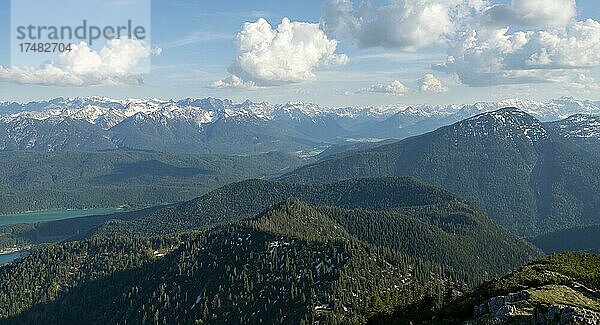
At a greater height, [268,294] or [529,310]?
[529,310]

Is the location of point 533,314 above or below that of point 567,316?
below

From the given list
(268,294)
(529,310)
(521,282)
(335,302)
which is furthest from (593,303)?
(268,294)

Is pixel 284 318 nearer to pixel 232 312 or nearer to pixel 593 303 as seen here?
pixel 232 312

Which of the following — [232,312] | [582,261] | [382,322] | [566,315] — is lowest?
[232,312]

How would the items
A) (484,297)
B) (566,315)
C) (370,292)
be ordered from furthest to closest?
(370,292) < (484,297) < (566,315)

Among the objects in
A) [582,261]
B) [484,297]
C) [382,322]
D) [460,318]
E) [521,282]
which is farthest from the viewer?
[582,261]

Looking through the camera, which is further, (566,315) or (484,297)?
(484,297)

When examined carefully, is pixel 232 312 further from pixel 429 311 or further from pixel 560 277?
pixel 560 277

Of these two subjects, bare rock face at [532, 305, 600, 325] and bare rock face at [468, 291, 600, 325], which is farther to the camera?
bare rock face at [468, 291, 600, 325]

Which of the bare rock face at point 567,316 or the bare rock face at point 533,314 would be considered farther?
the bare rock face at point 533,314

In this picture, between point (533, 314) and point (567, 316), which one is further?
point (533, 314)
